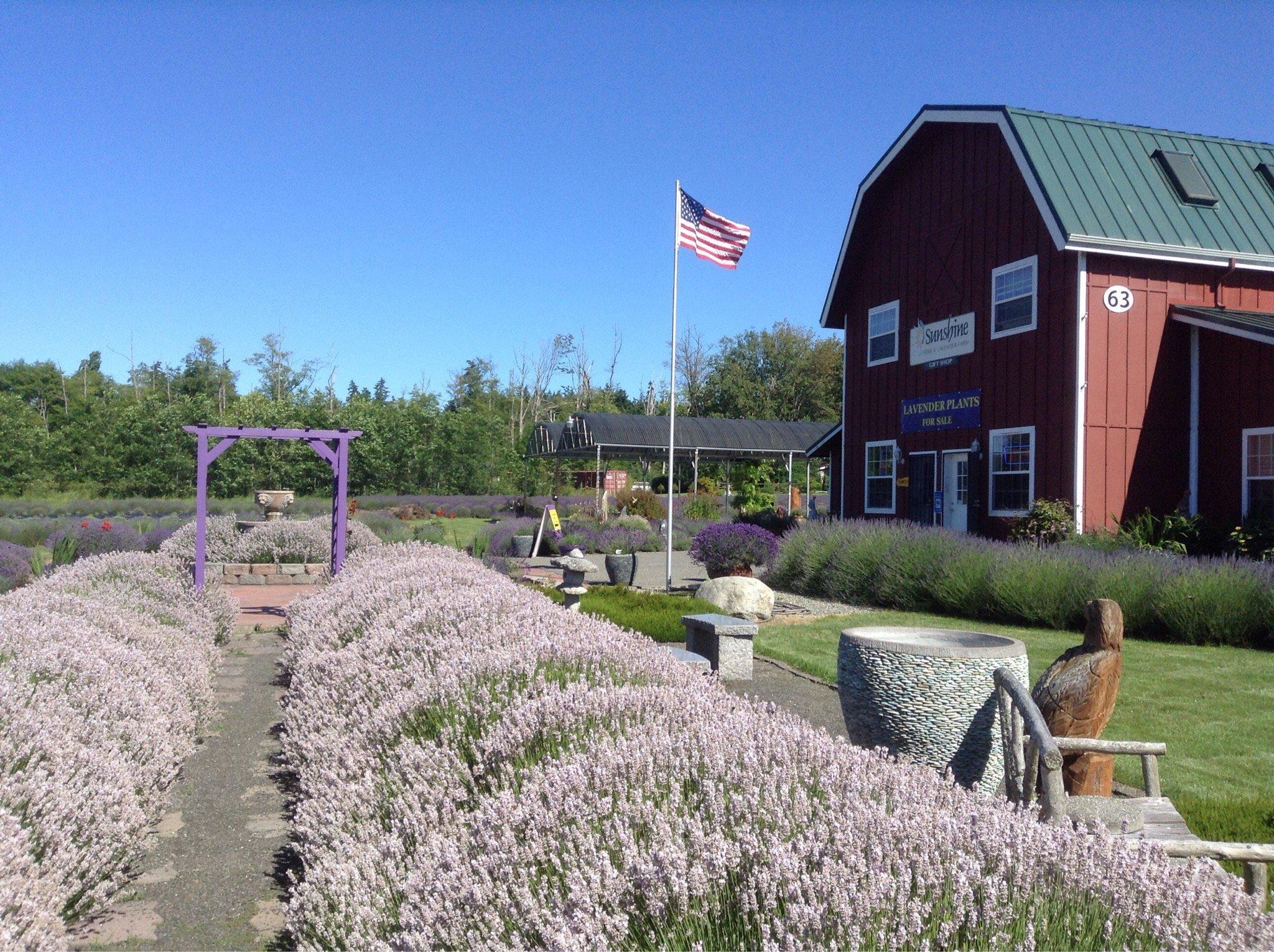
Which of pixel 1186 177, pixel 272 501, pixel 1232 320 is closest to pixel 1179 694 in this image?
pixel 1232 320

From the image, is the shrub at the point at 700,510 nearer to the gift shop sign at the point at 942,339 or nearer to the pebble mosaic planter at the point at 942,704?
the gift shop sign at the point at 942,339

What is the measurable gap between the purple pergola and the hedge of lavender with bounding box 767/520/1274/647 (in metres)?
7.03

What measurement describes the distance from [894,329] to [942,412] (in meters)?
2.58

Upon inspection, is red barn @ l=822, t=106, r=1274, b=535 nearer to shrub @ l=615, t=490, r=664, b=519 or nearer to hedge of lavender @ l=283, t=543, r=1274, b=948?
shrub @ l=615, t=490, r=664, b=519

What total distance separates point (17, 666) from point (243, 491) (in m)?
34.6

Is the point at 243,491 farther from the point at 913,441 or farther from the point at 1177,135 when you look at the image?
the point at 1177,135

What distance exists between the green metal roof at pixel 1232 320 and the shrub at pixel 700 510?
1591cm

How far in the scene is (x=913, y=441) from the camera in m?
18.5

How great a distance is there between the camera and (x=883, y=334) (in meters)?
19.8

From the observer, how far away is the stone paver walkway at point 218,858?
3471mm

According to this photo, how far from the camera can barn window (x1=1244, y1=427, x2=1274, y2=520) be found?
1320 centimetres

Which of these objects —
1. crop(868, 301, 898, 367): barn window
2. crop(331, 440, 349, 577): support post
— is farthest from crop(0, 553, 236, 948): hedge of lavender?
crop(868, 301, 898, 367): barn window

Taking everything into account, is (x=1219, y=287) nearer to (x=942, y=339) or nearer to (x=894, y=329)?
(x=942, y=339)

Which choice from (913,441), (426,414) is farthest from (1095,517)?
(426,414)
